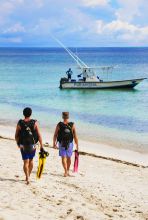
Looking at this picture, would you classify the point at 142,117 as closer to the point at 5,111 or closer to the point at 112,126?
the point at 112,126

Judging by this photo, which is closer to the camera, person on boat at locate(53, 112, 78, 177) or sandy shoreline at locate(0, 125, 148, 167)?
person on boat at locate(53, 112, 78, 177)

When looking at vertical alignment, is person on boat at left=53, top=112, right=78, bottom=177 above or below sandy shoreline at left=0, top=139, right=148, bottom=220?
above

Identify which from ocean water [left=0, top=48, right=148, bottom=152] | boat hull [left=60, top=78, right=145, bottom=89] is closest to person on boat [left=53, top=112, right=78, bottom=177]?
ocean water [left=0, top=48, right=148, bottom=152]

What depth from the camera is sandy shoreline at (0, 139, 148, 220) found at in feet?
25.0

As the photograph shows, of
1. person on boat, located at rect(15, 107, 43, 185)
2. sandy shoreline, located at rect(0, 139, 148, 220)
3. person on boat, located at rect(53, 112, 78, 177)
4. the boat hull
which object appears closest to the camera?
sandy shoreline, located at rect(0, 139, 148, 220)

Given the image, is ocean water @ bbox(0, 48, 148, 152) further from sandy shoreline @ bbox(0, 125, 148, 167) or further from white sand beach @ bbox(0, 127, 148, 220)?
white sand beach @ bbox(0, 127, 148, 220)

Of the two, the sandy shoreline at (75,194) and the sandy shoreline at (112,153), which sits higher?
the sandy shoreline at (75,194)

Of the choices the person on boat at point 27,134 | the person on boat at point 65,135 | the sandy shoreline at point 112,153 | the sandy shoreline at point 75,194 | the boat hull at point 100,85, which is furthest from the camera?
the boat hull at point 100,85

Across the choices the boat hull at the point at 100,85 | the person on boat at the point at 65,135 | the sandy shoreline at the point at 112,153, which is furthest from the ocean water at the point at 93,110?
the person on boat at the point at 65,135

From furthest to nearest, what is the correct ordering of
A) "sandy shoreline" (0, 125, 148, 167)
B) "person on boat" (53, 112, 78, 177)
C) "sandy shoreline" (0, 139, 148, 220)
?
"sandy shoreline" (0, 125, 148, 167)
"person on boat" (53, 112, 78, 177)
"sandy shoreline" (0, 139, 148, 220)

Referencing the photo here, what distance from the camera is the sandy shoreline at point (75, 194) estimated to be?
763 centimetres

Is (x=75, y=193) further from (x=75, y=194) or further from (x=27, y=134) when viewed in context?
(x=27, y=134)

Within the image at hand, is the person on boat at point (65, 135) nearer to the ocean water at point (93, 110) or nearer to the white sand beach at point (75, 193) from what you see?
the white sand beach at point (75, 193)

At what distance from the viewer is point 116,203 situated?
846cm
